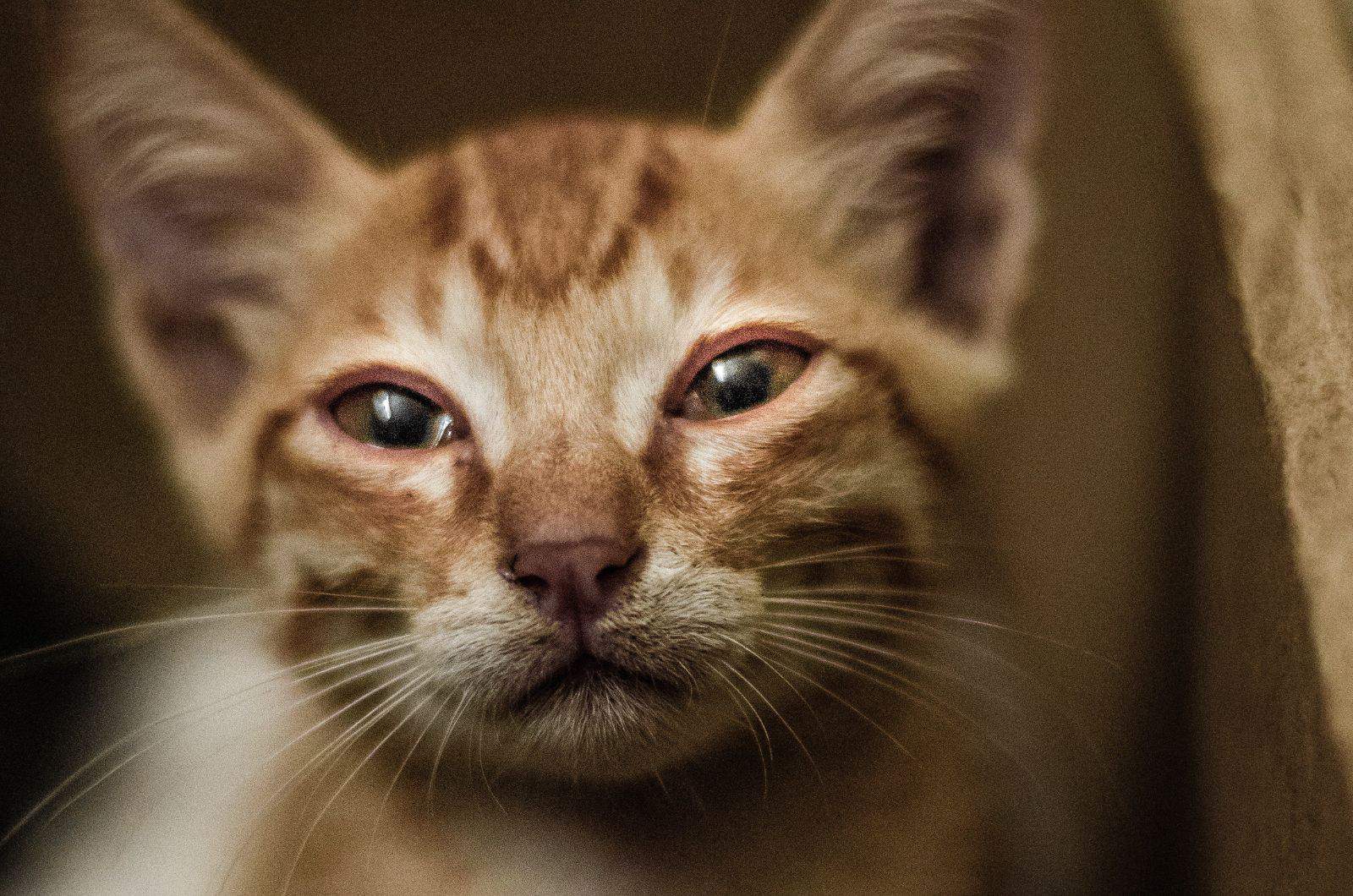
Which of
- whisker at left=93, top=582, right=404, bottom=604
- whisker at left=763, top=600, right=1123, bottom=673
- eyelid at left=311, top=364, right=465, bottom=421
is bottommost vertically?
whisker at left=763, top=600, right=1123, bottom=673

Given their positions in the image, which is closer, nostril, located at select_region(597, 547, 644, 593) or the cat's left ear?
nostril, located at select_region(597, 547, 644, 593)

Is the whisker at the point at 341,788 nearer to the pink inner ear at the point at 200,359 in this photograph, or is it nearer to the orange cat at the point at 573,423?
the orange cat at the point at 573,423

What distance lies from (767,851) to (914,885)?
107 millimetres

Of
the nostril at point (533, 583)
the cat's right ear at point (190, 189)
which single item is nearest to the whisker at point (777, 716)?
the nostril at point (533, 583)

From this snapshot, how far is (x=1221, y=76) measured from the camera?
2.15 ft

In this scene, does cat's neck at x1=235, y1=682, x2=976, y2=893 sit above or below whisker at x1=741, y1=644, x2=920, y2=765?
below

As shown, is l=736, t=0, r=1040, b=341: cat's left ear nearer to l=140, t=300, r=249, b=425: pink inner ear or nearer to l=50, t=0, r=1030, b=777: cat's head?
l=50, t=0, r=1030, b=777: cat's head

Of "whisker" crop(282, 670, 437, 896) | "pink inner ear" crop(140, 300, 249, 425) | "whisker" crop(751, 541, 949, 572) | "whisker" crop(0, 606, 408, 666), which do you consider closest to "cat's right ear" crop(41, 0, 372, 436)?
"pink inner ear" crop(140, 300, 249, 425)

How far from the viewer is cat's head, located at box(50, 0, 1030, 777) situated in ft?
1.76

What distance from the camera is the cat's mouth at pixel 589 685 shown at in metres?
0.52

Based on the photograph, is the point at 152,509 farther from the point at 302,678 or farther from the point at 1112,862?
the point at 1112,862

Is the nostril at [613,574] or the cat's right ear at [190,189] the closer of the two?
the nostril at [613,574]

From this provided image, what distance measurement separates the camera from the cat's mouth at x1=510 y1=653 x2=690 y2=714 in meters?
0.52

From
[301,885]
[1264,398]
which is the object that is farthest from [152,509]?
[1264,398]
